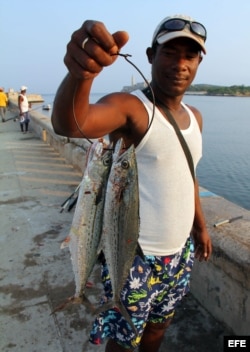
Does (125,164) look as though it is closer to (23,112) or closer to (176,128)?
(176,128)

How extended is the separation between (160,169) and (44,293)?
2148 mm

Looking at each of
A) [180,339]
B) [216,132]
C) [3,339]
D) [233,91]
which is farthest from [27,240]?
[233,91]

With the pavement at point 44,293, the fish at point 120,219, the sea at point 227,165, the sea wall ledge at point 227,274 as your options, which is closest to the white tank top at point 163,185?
the fish at point 120,219

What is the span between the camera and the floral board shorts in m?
2.04

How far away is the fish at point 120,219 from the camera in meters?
1.62

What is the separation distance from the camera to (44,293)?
11.2ft

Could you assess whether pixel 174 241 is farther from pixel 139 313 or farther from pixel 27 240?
pixel 27 240

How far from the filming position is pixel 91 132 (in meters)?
1.71

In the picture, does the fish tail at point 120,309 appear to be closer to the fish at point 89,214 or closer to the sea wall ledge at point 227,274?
the fish at point 89,214

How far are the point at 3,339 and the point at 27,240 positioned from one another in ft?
5.89

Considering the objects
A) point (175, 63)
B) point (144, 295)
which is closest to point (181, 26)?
point (175, 63)

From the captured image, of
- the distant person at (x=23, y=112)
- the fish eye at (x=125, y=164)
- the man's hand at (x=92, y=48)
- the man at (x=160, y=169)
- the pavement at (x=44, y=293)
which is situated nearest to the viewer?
the man's hand at (x=92, y=48)

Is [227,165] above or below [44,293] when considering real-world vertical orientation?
below

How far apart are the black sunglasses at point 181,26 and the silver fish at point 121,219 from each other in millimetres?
876
